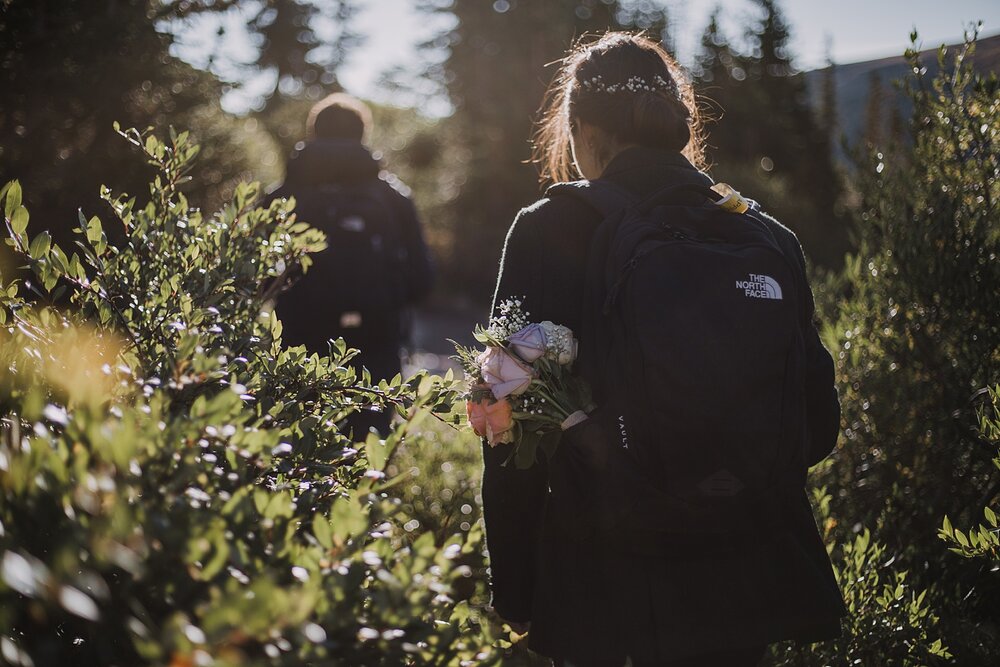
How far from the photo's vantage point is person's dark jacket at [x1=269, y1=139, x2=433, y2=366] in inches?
173

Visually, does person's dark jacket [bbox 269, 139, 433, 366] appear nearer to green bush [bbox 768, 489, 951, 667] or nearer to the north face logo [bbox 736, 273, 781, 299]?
green bush [bbox 768, 489, 951, 667]

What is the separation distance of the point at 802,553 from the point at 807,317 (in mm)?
590

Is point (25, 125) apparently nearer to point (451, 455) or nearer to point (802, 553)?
point (451, 455)

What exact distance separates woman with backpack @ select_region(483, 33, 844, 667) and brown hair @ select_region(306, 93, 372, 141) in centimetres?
276

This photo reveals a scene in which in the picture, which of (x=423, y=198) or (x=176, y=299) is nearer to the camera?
(x=176, y=299)

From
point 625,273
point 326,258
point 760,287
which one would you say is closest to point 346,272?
point 326,258

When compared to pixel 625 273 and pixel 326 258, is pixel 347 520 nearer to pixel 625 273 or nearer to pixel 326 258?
pixel 625 273

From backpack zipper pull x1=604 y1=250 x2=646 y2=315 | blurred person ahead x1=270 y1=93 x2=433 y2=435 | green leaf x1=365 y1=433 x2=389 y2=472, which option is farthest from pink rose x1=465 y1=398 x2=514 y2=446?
blurred person ahead x1=270 y1=93 x2=433 y2=435

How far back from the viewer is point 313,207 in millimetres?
4430

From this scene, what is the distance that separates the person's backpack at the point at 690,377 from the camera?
1.73 meters

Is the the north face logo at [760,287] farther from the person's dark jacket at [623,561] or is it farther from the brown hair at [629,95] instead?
the brown hair at [629,95]

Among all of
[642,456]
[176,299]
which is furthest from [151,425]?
[642,456]

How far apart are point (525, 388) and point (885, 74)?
2.92m

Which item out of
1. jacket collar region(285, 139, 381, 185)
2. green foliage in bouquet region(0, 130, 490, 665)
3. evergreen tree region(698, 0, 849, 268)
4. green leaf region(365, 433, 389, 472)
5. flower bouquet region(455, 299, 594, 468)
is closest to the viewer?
green foliage in bouquet region(0, 130, 490, 665)
